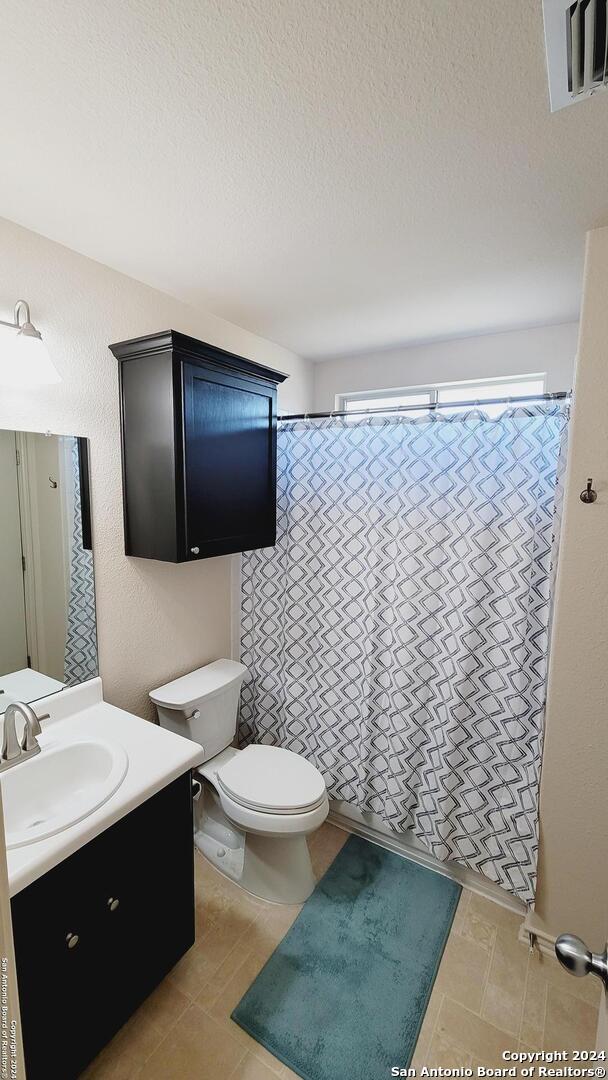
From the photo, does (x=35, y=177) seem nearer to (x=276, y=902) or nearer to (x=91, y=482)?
(x=91, y=482)

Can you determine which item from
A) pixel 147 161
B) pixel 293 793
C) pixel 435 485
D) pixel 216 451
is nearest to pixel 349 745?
pixel 293 793

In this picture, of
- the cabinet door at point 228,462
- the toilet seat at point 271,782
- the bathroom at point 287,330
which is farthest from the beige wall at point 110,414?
the toilet seat at point 271,782

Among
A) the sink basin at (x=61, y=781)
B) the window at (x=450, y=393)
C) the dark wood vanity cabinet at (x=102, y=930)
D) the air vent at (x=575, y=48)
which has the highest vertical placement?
the air vent at (x=575, y=48)

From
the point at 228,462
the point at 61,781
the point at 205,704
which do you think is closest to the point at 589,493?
the point at 228,462

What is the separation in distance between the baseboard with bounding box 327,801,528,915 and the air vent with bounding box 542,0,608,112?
94.6 inches

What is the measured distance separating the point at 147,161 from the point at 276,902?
2.41 metres

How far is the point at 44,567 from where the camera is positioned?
4.87 ft

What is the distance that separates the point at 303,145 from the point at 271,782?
6.49 feet

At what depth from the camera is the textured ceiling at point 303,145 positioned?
75 cm

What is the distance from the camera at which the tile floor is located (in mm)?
1201

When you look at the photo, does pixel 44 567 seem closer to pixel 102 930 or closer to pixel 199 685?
pixel 199 685

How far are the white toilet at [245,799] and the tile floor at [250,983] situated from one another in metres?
0.12

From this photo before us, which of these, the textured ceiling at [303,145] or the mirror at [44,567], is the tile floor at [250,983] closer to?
the mirror at [44,567]

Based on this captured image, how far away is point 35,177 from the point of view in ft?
3.67
